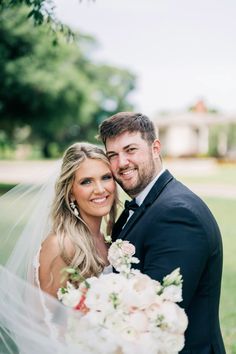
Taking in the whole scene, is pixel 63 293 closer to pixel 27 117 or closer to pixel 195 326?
pixel 195 326

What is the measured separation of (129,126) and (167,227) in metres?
0.82

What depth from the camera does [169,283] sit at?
238cm

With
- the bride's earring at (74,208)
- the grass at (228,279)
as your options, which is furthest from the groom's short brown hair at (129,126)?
the grass at (228,279)

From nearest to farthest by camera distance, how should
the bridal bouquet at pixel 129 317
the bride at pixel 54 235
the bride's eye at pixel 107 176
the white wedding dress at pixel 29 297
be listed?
the bridal bouquet at pixel 129 317 → the white wedding dress at pixel 29 297 → the bride at pixel 54 235 → the bride's eye at pixel 107 176

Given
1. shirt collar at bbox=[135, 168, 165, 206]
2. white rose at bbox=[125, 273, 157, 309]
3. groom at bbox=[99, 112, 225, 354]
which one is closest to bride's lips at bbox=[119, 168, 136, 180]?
groom at bbox=[99, 112, 225, 354]

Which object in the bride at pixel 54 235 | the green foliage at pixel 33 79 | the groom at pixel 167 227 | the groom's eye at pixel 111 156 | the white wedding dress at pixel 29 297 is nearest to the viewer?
the white wedding dress at pixel 29 297

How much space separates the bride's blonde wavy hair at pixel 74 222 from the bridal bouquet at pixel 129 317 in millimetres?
940

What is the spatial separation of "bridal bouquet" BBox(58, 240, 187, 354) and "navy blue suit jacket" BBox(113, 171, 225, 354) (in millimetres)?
255

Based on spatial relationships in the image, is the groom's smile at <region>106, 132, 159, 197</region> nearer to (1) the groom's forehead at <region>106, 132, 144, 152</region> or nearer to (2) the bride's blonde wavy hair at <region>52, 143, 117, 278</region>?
(1) the groom's forehead at <region>106, 132, 144, 152</region>

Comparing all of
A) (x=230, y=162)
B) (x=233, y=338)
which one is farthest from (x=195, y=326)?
(x=230, y=162)

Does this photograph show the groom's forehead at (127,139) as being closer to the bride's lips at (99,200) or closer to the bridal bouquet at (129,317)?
the bride's lips at (99,200)

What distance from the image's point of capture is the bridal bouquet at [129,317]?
2303 mm

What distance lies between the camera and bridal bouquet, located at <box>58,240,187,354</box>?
2303mm

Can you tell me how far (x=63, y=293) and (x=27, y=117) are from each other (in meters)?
26.9
